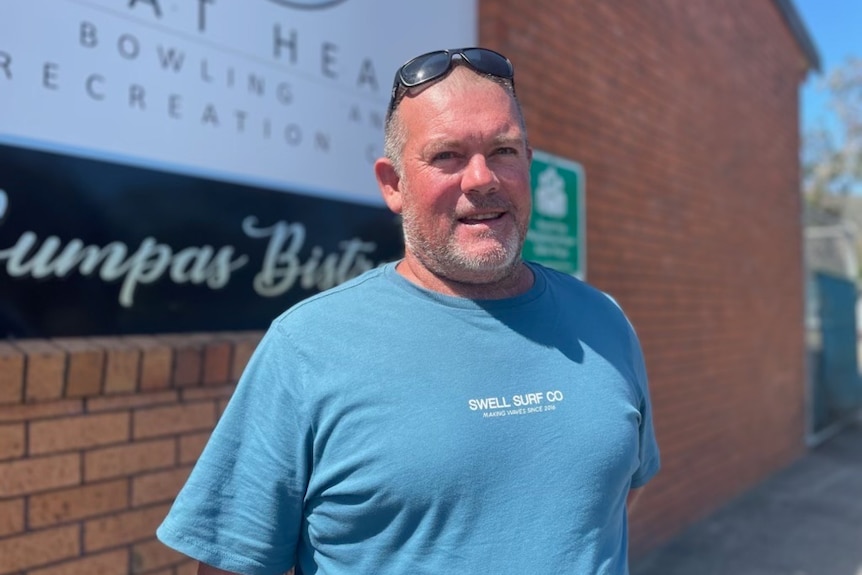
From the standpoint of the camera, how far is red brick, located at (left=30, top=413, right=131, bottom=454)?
2081 millimetres

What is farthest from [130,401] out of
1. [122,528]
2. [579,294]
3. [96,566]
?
[579,294]

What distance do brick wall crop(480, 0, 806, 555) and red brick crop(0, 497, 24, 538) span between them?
2.65 m

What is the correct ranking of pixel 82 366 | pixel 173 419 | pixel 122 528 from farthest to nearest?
pixel 173 419
pixel 122 528
pixel 82 366

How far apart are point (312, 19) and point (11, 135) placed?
1173 mm

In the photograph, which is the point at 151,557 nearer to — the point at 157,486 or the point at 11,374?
the point at 157,486

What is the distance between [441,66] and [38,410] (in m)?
1.43

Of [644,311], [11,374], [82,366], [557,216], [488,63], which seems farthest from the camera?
[644,311]

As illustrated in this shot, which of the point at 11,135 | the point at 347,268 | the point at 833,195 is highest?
the point at 833,195

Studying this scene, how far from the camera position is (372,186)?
3072 mm

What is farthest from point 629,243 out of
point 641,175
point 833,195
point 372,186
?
point 833,195

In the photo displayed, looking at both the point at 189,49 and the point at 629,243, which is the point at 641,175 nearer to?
the point at 629,243

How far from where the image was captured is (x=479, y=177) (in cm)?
149

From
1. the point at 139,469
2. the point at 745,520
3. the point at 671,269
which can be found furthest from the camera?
the point at 745,520

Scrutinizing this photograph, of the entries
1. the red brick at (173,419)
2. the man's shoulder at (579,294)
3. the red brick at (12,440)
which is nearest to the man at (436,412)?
the man's shoulder at (579,294)
